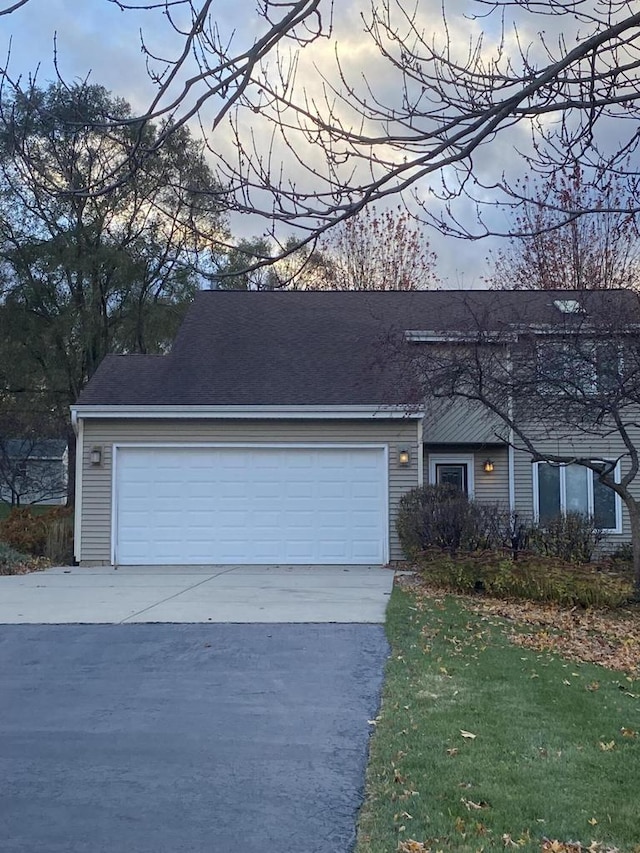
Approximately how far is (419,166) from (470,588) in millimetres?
8000

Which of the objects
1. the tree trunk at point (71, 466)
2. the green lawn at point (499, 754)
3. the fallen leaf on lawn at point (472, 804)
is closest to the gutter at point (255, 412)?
the green lawn at point (499, 754)

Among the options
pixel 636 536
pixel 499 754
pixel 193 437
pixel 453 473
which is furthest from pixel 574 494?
pixel 499 754

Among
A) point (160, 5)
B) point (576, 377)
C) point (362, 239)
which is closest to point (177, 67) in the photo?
point (160, 5)

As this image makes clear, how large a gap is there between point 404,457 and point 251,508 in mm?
2854

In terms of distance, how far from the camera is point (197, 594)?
36.4 ft

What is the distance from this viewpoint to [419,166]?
411 centimetres

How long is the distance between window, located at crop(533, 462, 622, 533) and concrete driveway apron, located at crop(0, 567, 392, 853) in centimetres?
829

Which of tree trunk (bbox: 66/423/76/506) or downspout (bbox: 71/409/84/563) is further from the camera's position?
tree trunk (bbox: 66/423/76/506)

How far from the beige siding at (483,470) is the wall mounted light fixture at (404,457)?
2.02 metres

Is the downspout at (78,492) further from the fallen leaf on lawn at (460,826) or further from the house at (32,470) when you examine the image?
the house at (32,470)

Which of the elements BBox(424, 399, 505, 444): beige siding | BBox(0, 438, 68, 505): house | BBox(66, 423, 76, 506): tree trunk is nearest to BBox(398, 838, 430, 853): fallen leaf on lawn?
BBox(424, 399, 505, 444): beige siding

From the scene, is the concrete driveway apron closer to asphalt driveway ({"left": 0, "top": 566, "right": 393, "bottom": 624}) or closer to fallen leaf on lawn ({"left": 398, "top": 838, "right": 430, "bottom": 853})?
asphalt driveway ({"left": 0, "top": 566, "right": 393, "bottom": 624})

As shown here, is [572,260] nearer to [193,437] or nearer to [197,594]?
→ [193,437]

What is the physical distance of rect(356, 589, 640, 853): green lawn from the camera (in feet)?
12.5
